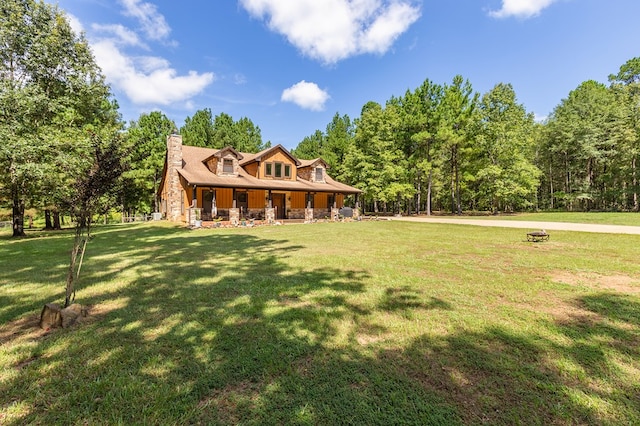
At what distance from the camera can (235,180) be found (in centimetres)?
2144

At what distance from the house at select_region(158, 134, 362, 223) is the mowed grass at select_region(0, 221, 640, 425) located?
1429 cm

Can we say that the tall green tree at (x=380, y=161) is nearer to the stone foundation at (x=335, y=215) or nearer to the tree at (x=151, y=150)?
the stone foundation at (x=335, y=215)

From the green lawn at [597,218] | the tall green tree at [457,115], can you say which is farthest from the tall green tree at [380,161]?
the green lawn at [597,218]

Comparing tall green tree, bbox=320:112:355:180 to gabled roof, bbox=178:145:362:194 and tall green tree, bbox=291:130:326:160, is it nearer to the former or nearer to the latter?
tall green tree, bbox=291:130:326:160

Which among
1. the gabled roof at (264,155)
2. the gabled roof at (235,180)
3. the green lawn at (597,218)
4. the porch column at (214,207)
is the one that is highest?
the gabled roof at (264,155)

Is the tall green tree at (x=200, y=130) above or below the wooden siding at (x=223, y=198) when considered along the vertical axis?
above

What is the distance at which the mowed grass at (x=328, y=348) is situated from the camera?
2398 mm

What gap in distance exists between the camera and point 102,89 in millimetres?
19219

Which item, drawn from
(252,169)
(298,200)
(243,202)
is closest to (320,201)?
(298,200)

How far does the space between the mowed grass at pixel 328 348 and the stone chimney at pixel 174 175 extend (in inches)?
661

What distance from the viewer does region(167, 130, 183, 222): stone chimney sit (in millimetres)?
22312

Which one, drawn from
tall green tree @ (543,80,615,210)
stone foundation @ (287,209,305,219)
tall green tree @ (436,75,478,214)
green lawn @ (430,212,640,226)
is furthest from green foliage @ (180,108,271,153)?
tall green tree @ (543,80,615,210)

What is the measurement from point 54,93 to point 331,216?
21.7 meters

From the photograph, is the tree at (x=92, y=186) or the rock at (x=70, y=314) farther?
the tree at (x=92, y=186)
